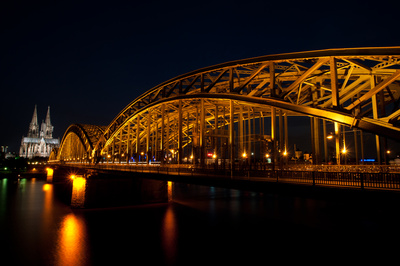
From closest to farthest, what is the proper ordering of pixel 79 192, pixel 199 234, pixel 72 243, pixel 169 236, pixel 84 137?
pixel 72 243 → pixel 169 236 → pixel 199 234 → pixel 79 192 → pixel 84 137

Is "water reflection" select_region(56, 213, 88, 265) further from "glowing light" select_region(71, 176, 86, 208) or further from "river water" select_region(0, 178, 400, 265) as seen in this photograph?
"glowing light" select_region(71, 176, 86, 208)

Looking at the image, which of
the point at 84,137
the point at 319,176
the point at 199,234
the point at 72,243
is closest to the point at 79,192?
the point at 72,243

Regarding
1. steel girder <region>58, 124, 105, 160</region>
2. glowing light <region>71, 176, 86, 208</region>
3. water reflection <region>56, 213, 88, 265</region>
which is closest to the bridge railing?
water reflection <region>56, 213, 88, 265</region>

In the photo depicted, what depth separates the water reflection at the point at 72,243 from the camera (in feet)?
70.9

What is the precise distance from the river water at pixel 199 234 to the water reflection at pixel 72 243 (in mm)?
68

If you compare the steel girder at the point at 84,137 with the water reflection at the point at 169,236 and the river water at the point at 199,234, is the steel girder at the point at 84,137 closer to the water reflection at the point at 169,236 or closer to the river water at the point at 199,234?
the river water at the point at 199,234

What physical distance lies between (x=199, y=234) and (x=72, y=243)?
1102 centimetres

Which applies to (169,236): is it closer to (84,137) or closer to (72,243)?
(72,243)

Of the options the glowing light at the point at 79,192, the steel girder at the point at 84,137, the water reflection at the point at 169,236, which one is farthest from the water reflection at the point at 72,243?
the steel girder at the point at 84,137

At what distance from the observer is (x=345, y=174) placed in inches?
553

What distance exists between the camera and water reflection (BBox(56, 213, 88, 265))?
21.6 m

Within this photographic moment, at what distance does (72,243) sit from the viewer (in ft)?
83.1

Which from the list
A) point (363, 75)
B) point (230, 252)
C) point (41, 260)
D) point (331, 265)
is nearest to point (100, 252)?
point (41, 260)

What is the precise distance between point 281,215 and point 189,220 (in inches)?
436
